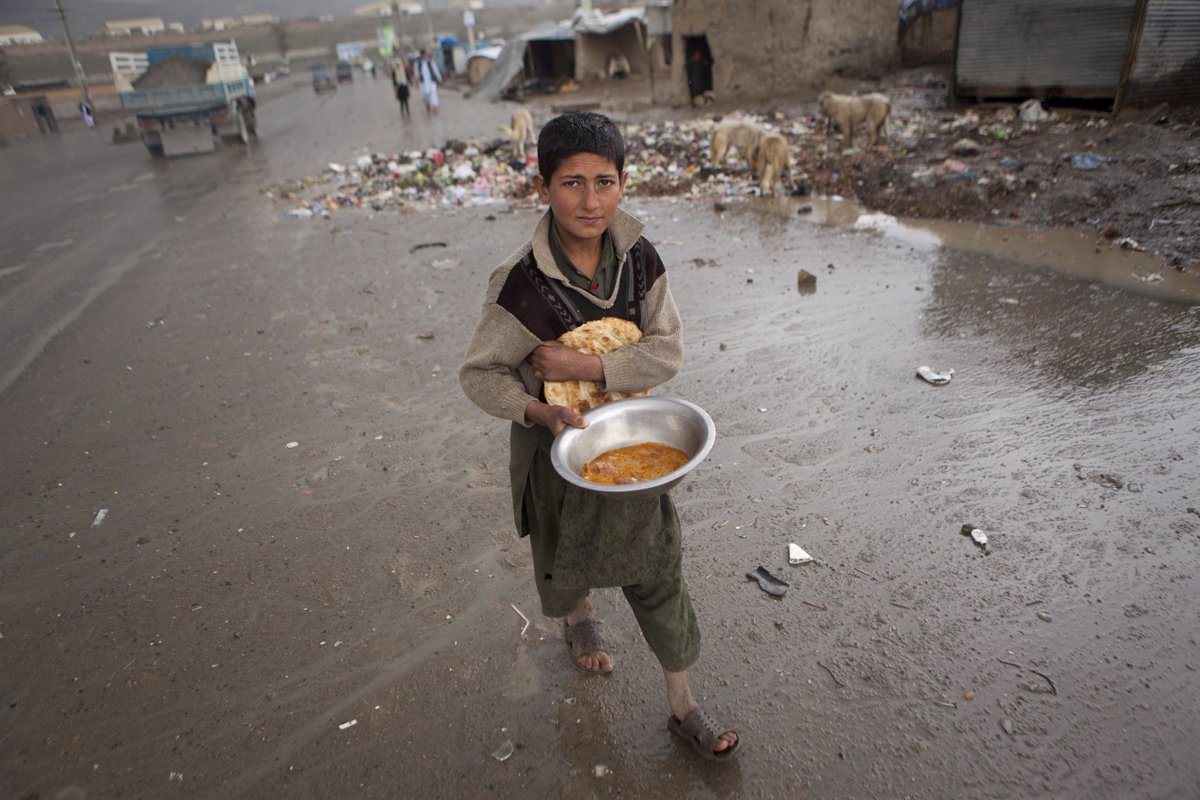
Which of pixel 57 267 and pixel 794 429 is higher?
pixel 57 267

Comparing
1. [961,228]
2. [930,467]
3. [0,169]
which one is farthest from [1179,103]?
[0,169]

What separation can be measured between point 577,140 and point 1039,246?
19.4ft

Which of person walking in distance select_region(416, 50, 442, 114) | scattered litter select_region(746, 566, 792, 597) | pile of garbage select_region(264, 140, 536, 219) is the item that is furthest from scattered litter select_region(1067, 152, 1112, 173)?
Result: person walking in distance select_region(416, 50, 442, 114)

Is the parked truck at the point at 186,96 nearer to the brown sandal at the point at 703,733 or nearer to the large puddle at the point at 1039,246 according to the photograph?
the large puddle at the point at 1039,246

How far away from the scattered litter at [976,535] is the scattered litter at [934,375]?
131 cm

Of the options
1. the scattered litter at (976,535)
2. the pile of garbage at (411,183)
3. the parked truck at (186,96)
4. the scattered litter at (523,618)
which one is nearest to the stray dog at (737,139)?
the pile of garbage at (411,183)

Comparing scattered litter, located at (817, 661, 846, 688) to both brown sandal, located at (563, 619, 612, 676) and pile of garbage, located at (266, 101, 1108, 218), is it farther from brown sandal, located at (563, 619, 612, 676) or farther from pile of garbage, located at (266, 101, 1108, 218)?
pile of garbage, located at (266, 101, 1108, 218)

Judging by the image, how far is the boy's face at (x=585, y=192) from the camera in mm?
1544

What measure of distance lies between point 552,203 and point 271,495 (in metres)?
2.50

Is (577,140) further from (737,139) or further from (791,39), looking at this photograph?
(791,39)

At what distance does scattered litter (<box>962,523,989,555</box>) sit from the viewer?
2689mm

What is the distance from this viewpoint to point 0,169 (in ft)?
52.2

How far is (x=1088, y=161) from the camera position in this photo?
720cm

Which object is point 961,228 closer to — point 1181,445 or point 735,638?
point 1181,445
